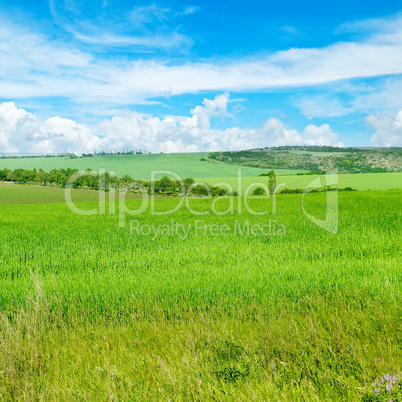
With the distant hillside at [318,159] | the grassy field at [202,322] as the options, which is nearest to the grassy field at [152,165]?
the distant hillside at [318,159]

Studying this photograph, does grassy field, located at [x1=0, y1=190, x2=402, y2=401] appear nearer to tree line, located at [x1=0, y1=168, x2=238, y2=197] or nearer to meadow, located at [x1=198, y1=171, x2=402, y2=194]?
tree line, located at [x1=0, y1=168, x2=238, y2=197]

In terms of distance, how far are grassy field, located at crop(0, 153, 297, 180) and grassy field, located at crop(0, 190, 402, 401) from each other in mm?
77457

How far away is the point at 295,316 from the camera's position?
5.38 meters

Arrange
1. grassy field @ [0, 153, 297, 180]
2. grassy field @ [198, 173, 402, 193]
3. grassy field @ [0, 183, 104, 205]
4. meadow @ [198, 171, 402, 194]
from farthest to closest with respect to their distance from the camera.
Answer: grassy field @ [0, 153, 297, 180] → grassy field @ [198, 173, 402, 193] → meadow @ [198, 171, 402, 194] → grassy field @ [0, 183, 104, 205]

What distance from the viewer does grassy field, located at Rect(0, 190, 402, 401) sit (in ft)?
12.4

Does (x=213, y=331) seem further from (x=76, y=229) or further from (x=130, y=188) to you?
(x=130, y=188)

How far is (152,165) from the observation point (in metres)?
115

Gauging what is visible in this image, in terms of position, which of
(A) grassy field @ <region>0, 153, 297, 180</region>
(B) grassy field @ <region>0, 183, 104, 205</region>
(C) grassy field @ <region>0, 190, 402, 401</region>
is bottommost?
(C) grassy field @ <region>0, 190, 402, 401</region>

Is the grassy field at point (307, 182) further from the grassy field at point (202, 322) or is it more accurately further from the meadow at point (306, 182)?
the grassy field at point (202, 322)

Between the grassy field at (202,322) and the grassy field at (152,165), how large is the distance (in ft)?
254

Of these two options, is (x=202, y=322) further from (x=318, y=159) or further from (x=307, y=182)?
(x=318, y=159)

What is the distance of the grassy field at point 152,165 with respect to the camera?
98.2 metres

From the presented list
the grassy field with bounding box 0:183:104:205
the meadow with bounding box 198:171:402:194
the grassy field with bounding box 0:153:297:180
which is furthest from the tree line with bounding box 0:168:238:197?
the grassy field with bounding box 0:153:297:180

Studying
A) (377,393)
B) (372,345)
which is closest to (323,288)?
(372,345)
